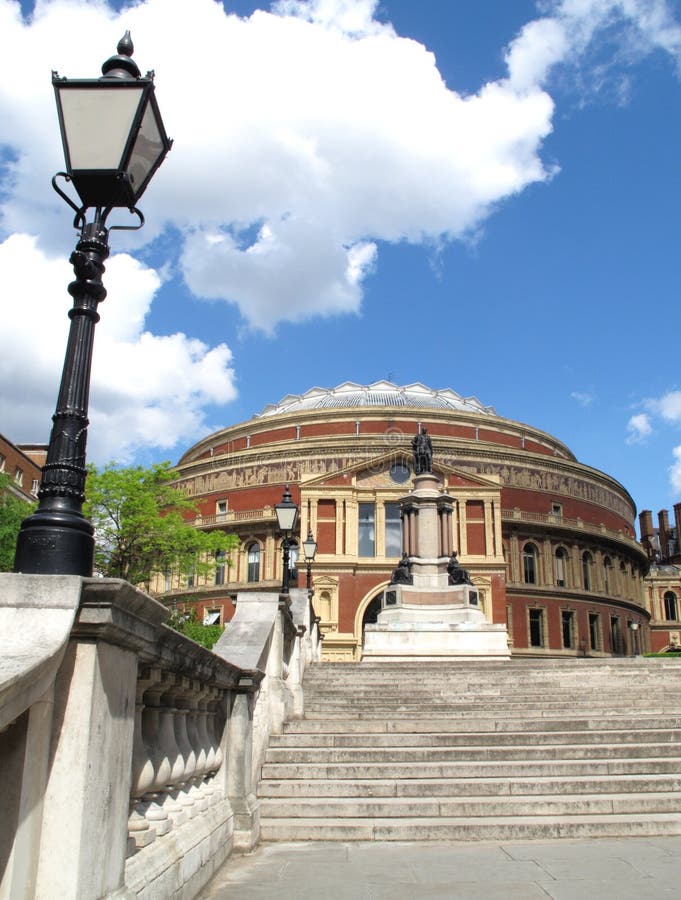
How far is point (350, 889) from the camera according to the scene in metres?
5.29

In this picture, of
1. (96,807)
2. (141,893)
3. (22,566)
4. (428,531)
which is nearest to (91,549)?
(22,566)

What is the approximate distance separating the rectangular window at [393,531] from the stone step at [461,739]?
36963 millimetres

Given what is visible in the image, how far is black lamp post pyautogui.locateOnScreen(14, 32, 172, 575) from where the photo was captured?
12.3ft

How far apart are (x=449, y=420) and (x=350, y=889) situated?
54.1m

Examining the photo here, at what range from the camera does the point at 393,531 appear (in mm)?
47062

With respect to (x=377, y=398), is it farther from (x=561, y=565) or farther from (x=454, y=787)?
A: (x=454, y=787)

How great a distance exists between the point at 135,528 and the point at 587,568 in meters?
34.5

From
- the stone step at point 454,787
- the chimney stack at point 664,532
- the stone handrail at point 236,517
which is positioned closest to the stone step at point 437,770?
the stone step at point 454,787

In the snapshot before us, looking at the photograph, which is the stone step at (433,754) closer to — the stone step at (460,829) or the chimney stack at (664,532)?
the stone step at (460,829)

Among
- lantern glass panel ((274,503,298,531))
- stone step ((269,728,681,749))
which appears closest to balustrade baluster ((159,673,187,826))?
stone step ((269,728,681,749))

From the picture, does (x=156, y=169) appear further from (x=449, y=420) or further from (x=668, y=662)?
(x=449, y=420)

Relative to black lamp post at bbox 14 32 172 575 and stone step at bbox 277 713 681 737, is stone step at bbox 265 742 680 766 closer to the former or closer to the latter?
stone step at bbox 277 713 681 737

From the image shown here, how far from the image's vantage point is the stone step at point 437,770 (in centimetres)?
823

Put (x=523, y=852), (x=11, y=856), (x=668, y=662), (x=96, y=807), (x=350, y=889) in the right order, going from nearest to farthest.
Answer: (x=11, y=856)
(x=96, y=807)
(x=350, y=889)
(x=523, y=852)
(x=668, y=662)
